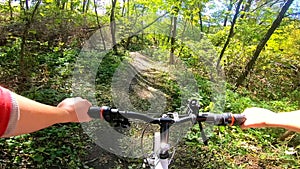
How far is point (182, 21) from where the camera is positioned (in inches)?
285

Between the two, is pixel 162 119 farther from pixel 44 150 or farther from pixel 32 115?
pixel 44 150

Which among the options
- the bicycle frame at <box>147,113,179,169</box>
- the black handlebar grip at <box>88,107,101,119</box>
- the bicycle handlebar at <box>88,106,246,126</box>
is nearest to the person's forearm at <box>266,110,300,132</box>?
the bicycle handlebar at <box>88,106,246,126</box>

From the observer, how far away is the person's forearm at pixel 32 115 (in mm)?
660

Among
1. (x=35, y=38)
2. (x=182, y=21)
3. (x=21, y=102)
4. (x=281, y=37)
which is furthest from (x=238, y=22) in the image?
(x=21, y=102)

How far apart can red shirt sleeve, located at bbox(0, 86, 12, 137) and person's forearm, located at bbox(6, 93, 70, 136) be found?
30 millimetres

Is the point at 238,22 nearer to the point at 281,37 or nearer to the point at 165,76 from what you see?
the point at 281,37

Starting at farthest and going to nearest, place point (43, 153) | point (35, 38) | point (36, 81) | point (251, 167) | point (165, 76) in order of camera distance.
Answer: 1. point (35, 38)
2. point (165, 76)
3. point (36, 81)
4. point (251, 167)
5. point (43, 153)

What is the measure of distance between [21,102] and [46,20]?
6920 millimetres

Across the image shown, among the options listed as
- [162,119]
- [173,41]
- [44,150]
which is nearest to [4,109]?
[162,119]

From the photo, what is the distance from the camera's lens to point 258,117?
907 mm

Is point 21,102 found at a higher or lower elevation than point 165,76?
higher

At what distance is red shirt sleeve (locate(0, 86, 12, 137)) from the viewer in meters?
0.60

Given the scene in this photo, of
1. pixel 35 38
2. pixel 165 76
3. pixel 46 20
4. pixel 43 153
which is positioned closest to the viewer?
pixel 43 153

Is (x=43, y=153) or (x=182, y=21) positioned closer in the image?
(x=43, y=153)
